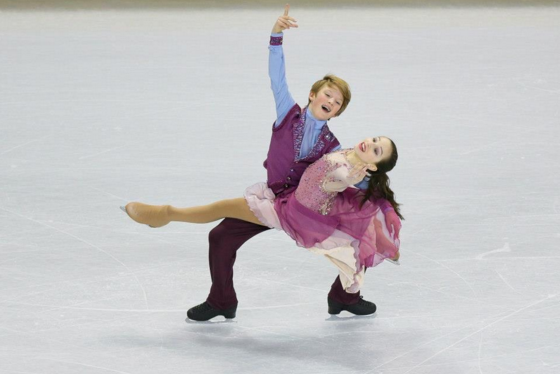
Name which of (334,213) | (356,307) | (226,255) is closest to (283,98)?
(334,213)

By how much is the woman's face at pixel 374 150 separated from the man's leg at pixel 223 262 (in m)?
0.50

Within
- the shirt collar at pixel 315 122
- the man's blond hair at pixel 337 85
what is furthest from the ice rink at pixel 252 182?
the man's blond hair at pixel 337 85

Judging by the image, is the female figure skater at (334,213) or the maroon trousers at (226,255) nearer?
the female figure skater at (334,213)

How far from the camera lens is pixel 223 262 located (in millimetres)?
4133

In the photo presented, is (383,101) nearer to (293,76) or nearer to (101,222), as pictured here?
(293,76)

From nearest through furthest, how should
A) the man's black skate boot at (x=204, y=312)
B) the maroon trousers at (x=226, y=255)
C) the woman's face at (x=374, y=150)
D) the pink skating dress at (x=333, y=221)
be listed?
the woman's face at (x=374, y=150) < the pink skating dress at (x=333, y=221) < the maroon trousers at (x=226, y=255) < the man's black skate boot at (x=204, y=312)

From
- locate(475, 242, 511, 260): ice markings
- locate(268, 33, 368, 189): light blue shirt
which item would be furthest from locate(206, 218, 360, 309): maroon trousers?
locate(475, 242, 511, 260): ice markings

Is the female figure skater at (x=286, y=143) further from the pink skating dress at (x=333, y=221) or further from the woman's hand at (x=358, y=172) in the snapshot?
the woman's hand at (x=358, y=172)

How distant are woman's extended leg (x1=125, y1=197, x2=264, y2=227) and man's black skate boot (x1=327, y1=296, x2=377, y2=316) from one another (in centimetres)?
48

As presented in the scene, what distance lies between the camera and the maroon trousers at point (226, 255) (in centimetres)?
411

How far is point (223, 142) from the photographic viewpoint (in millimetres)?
6395

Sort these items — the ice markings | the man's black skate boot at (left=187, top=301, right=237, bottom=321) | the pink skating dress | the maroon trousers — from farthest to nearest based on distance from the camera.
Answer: the ice markings
the man's black skate boot at (left=187, top=301, right=237, bottom=321)
the maroon trousers
the pink skating dress

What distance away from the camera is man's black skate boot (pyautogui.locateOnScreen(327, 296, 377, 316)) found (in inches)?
168

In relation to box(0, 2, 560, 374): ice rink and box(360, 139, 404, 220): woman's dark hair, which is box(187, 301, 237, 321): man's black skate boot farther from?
box(360, 139, 404, 220): woman's dark hair
